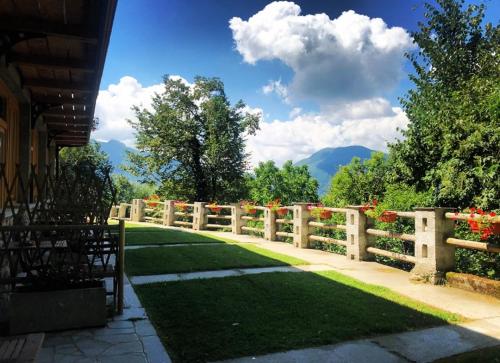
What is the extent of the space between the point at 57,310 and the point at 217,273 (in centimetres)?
325

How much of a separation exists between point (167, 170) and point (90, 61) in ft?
73.9

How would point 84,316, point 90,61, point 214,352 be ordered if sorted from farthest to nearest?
point 90,61
point 84,316
point 214,352

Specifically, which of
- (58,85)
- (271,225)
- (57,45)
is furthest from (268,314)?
(271,225)

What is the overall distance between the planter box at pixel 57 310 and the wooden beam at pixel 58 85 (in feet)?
13.6

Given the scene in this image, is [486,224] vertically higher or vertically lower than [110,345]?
higher

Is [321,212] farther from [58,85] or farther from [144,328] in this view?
[144,328]

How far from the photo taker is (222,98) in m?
28.7

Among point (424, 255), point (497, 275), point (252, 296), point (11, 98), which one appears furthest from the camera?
point (497, 275)

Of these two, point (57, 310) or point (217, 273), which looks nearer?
point (57, 310)

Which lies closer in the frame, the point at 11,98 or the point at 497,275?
the point at 11,98

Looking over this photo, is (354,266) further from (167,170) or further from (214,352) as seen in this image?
(167,170)

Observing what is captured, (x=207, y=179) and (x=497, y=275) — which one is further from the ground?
(x=207, y=179)

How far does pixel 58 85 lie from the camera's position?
23.2 ft

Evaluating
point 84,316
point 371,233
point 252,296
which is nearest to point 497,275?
point 371,233
